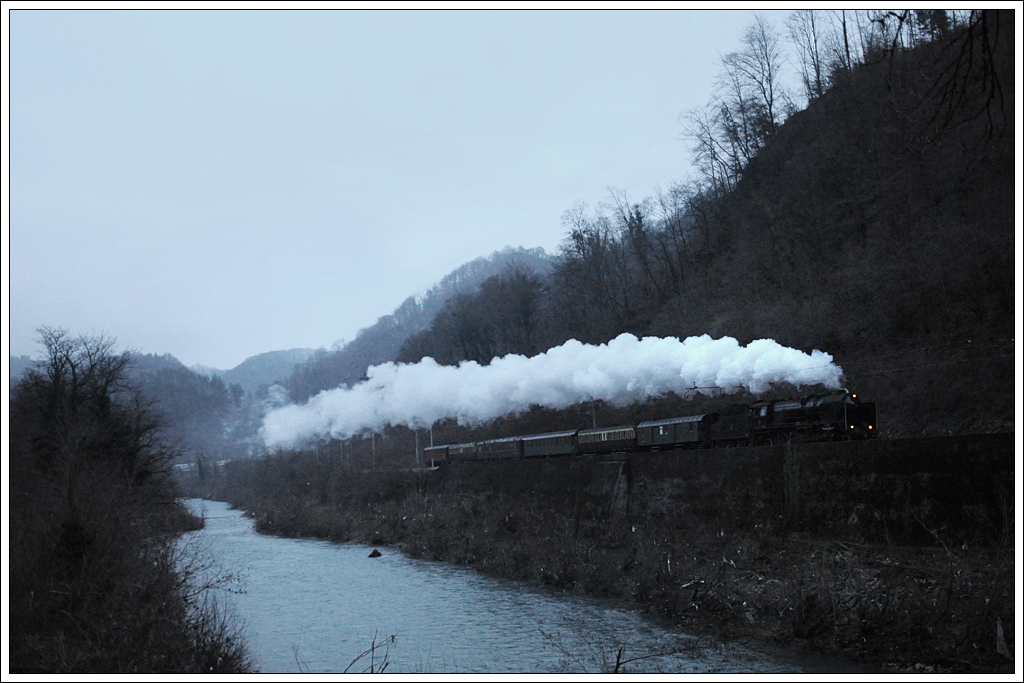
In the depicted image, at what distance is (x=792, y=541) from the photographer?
19.9 m

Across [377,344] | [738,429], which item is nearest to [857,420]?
[738,429]

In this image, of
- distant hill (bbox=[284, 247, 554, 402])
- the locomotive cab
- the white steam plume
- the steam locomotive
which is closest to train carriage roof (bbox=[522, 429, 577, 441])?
the steam locomotive

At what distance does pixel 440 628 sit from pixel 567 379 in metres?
20.7

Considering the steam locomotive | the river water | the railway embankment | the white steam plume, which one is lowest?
the river water

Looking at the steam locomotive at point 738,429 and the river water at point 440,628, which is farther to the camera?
the steam locomotive at point 738,429

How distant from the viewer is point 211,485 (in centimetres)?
7019

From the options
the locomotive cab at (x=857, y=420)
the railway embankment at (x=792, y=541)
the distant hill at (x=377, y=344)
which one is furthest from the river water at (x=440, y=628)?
the distant hill at (x=377, y=344)

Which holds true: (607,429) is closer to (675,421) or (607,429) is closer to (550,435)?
(675,421)

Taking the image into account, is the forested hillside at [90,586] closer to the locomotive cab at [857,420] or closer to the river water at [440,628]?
the river water at [440,628]

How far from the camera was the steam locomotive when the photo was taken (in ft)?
73.2

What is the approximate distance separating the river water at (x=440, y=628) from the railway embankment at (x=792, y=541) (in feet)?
3.72

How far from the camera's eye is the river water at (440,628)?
46.4 feet

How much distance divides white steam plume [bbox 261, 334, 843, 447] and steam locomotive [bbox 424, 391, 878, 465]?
318 cm

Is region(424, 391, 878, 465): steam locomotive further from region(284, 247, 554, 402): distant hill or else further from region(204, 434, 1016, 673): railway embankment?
region(284, 247, 554, 402): distant hill
